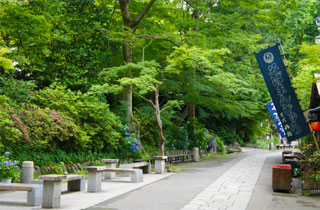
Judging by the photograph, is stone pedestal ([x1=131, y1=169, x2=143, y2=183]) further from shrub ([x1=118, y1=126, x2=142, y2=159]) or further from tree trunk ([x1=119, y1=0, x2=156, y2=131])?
tree trunk ([x1=119, y1=0, x2=156, y2=131])

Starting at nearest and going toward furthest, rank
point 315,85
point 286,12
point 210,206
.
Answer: point 210,206, point 315,85, point 286,12

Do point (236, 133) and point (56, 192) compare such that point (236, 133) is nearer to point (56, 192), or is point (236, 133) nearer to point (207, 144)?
point (207, 144)

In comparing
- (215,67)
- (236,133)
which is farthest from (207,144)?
(236,133)

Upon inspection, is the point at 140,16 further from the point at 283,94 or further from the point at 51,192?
the point at 51,192

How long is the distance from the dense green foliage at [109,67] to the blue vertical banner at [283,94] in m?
0.88

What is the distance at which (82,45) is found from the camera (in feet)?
61.6

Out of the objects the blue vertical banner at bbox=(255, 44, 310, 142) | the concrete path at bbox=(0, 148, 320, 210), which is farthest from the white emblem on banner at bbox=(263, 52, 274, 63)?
the concrete path at bbox=(0, 148, 320, 210)

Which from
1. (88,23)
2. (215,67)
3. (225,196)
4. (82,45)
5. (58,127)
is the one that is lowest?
(225,196)

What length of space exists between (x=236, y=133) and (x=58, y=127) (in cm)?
3312

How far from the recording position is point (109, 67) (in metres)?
19.5

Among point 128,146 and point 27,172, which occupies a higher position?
point 128,146

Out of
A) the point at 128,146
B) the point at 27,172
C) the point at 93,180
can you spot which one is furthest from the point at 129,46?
the point at 93,180

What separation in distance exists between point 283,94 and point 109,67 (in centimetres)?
1046

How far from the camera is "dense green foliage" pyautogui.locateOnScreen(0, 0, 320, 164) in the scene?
12812 mm
